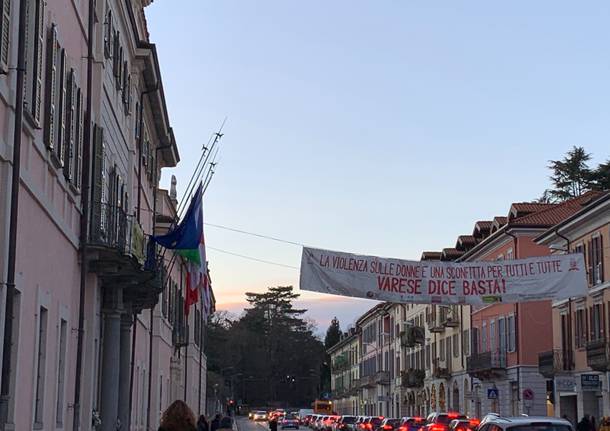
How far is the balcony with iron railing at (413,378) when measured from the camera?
89.4m

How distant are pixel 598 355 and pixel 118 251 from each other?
29789 mm

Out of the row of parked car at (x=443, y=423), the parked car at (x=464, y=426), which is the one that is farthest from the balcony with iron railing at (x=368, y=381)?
the parked car at (x=464, y=426)

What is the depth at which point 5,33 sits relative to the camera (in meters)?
13.2

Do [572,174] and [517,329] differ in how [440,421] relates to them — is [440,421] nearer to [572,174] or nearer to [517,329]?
[517,329]

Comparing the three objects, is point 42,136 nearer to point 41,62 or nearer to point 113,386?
point 41,62

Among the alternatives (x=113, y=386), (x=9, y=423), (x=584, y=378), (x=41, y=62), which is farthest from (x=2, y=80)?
(x=584, y=378)

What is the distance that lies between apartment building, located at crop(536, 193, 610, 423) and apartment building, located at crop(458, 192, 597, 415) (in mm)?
3424

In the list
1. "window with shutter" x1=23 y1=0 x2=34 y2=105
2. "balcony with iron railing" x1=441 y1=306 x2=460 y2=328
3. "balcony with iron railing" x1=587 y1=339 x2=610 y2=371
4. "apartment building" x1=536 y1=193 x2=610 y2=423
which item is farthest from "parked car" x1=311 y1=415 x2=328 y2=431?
"window with shutter" x1=23 y1=0 x2=34 y2=105

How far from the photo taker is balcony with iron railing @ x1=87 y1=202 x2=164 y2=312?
2228cm

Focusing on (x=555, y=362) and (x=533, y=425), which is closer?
(x=533, y=425)

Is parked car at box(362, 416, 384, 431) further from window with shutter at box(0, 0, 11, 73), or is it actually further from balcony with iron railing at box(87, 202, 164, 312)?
window with shutter at box(0, 0, 11, 73)

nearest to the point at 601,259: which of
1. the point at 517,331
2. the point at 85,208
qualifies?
the point at 517,331

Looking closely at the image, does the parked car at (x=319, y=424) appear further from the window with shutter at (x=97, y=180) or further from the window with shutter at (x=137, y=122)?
the window with shutter at (x=97, y=180)

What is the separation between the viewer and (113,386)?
2603 centimetres
